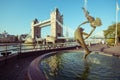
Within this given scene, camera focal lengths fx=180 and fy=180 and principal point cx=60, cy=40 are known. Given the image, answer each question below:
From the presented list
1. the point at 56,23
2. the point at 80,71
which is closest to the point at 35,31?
the point at 56,23

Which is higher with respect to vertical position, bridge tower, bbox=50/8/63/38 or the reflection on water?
bridge tower, bbox=50/8/63/38

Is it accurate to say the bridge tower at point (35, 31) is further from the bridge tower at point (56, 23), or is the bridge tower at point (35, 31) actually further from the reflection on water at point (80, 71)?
the reflection on water at point (80, 71)

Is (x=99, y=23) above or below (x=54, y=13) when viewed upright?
below

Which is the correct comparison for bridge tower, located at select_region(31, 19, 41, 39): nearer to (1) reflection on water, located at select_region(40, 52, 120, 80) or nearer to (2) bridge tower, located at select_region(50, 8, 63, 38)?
(2) bridge tower, located at select_region(50, 8, 63, 38)

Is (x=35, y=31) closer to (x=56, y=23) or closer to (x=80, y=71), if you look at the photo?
(x=56, y=23)

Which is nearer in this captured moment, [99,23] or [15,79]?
[15,79]

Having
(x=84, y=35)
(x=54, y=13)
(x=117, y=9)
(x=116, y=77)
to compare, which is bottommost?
(x=116, y=77)

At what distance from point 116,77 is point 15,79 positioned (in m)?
3.79

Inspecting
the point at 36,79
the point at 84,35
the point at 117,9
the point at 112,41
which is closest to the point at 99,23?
the point at 84,35

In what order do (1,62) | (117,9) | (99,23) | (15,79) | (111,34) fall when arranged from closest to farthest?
1. (15,79)
2. (1,62)
3. (99,23)
4. (117,9)
5. (111,34)

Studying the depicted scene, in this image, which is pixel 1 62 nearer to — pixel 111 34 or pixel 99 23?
pixel 99 23

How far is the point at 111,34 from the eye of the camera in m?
58.1

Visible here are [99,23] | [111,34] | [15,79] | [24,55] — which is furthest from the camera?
[111,34]

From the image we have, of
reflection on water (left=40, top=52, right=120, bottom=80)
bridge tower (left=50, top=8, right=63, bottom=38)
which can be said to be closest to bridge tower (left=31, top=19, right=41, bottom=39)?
bridge tower (left=50, top=8, right=63, bottom=38)
